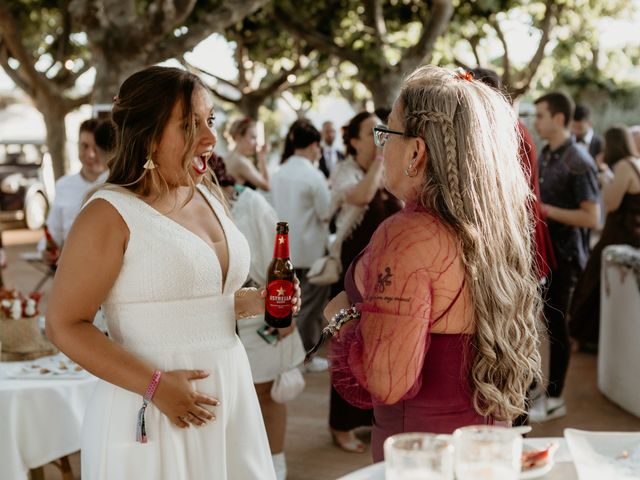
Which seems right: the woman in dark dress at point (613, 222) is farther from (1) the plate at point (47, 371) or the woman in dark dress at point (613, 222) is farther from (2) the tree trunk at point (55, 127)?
(2) the tree trunk at point (55, 127)

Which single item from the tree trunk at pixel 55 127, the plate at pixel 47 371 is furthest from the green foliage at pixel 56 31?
the plate at pixel 47 371

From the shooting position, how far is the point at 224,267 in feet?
8.27

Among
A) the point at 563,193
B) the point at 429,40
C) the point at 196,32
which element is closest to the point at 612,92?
the point at 429,40

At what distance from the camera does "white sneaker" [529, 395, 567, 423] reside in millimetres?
5648

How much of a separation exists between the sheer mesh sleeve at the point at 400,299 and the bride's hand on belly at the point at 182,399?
1.72 feet

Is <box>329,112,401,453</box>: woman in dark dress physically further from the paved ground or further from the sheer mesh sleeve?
the sheer mesh sleeve

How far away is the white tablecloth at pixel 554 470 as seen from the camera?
1726mm

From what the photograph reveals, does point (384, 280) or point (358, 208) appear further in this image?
point (358, 208)

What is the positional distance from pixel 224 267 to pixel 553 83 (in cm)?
2754

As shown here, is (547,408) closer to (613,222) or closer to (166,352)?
(613,222)

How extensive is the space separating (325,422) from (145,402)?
366 centimetres

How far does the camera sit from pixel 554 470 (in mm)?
1766

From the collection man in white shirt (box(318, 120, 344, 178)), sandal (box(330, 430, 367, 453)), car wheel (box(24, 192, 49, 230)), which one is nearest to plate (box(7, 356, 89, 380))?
sandal (box(330, 430, 367, 453))

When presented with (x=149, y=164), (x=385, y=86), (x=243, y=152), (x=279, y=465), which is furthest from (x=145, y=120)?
(x=385, y=86)
